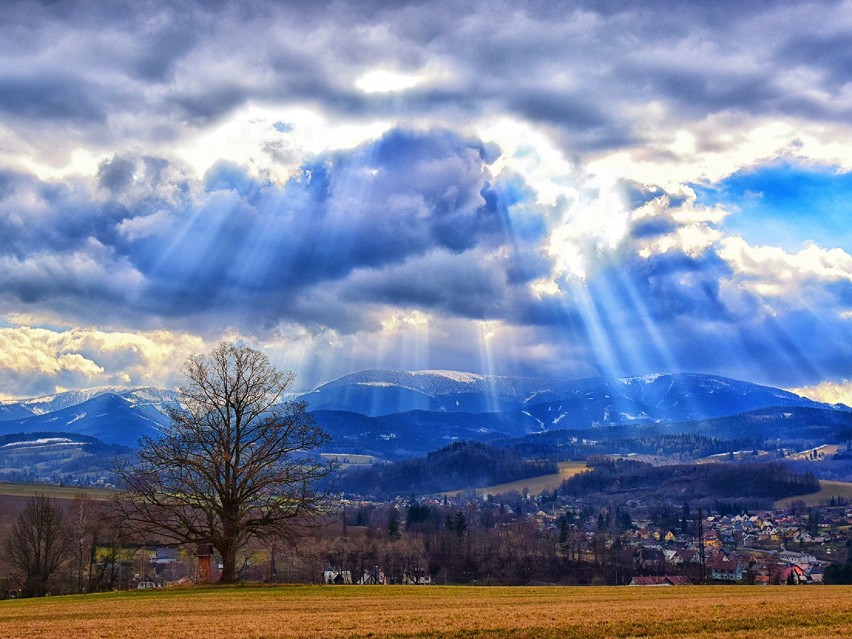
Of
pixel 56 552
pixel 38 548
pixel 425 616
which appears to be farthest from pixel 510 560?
pixel 425 616

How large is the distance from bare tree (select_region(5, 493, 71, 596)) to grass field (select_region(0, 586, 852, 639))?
34.8 metres

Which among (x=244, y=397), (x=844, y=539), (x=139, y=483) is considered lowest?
(x=844, y=539)

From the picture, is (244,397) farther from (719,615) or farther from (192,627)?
(719,615)

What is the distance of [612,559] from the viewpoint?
440 ft

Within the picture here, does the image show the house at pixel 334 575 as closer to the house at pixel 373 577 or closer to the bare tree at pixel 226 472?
the house at pixel 373 577

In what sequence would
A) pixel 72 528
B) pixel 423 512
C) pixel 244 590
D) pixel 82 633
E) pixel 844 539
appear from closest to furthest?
pixel 82 633 < pixel 244 590 < pixel 72 528 < pixel 844 539 < pixel 423 512

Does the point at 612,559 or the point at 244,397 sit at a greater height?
the point at 244,397

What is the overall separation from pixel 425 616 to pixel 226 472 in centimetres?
2483

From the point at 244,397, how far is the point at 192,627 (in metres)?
24.7

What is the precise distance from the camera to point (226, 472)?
164ft

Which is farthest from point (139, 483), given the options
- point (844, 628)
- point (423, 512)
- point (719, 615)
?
point (423, 512)

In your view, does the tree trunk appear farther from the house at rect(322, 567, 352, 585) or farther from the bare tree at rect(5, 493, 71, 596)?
the house at rect(322, 567, 352, 585)

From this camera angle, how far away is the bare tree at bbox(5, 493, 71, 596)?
7300cm

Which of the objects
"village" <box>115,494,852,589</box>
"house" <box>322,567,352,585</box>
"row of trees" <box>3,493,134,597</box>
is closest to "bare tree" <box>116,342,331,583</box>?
"row of trees" <box>3,493,134,597</box>
